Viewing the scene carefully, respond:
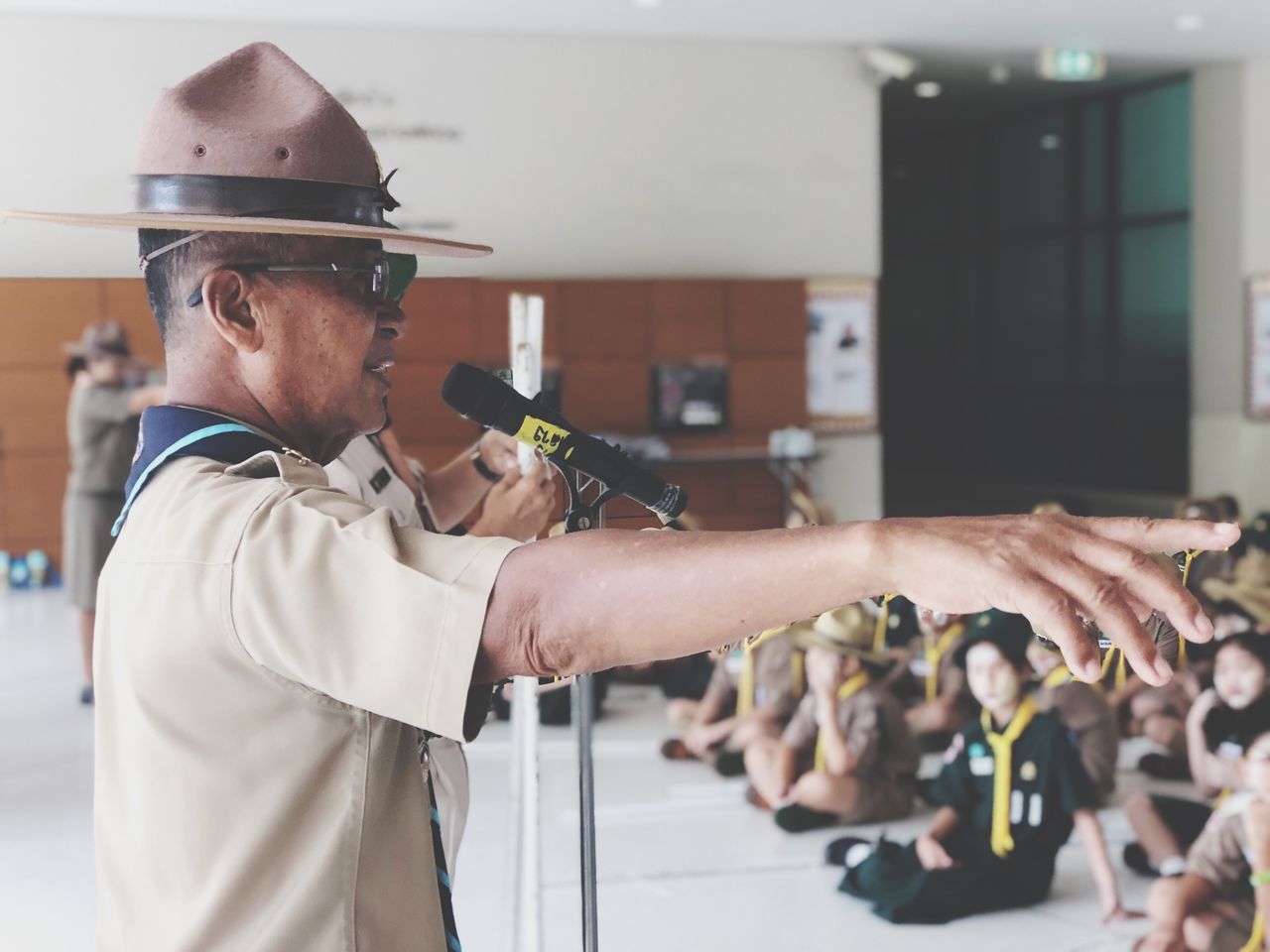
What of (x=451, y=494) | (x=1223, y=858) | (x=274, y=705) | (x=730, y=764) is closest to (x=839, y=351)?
(x=730, y=764)

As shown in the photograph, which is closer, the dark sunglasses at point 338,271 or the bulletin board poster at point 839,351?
the dark sunglasses at point 338,271

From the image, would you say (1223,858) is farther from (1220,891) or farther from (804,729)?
(804,729)

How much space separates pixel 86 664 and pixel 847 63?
6.58 meters

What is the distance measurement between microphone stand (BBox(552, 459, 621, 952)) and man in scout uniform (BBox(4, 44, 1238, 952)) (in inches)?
7.4

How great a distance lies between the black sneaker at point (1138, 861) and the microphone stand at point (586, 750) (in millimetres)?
2860

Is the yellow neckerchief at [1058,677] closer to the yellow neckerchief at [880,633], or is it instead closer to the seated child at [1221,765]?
the seated child at [1221,765]

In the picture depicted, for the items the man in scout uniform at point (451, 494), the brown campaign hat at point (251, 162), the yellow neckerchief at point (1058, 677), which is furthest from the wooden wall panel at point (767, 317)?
the brown campaign hat at point (251, 162)

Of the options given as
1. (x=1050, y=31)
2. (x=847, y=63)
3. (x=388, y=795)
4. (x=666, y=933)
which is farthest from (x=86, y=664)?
(x=1050, y=31)

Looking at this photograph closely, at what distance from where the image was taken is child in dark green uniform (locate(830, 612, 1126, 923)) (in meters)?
3.37

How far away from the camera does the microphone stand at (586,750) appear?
1.06m

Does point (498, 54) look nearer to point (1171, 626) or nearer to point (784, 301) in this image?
point (784, 301)

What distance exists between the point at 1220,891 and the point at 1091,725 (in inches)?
37.6

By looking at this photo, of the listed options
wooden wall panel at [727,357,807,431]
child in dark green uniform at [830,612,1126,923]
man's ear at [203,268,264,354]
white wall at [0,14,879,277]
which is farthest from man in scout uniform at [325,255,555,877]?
wooden wall panel at [727,357,807,431]

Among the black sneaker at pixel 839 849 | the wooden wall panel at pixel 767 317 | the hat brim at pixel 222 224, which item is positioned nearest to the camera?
the hat brim at pixel 222 224
